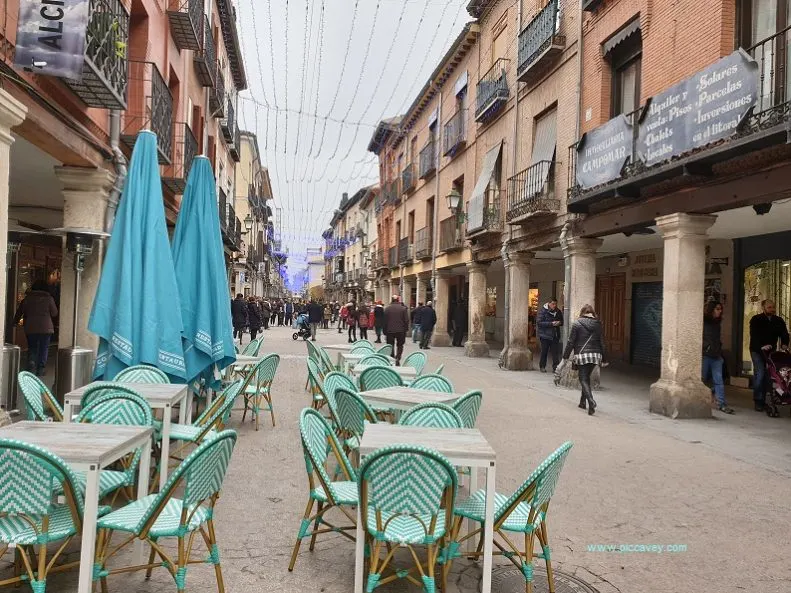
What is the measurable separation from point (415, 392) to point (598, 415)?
452 cm

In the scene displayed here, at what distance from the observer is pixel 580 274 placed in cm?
1246

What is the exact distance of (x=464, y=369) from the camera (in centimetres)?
1536

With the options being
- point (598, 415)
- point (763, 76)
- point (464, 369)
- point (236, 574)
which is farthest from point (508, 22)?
point (236, 574)

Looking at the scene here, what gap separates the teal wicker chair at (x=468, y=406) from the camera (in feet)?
16.3

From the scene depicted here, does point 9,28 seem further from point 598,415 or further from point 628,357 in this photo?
point 628,357

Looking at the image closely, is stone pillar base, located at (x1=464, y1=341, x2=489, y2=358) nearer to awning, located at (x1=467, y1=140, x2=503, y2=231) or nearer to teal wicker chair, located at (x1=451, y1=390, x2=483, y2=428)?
awning, located at (x1=467, y1=140, x2=503, y2=231)

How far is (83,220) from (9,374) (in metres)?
2.46

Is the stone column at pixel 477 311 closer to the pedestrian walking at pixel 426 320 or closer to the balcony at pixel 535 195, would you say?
the pedestrian walking at pixel 426 320

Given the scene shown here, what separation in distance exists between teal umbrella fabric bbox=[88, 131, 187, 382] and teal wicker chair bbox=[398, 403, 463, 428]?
92.0 inches

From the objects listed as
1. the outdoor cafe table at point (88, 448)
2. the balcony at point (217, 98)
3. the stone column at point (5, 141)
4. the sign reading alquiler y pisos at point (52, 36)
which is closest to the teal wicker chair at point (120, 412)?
the outdoor cafe table at point (88, 448)

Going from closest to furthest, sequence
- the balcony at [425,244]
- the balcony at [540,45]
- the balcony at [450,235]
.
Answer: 1. the balcony at [540,45]
2. the balcony at [450,235]
3. the balcony at [425,244]

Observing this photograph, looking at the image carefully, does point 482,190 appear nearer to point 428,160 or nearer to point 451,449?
point 428,160

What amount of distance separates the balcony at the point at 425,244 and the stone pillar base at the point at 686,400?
15.1 meters

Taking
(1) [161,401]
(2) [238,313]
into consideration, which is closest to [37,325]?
(1) [161,401]
